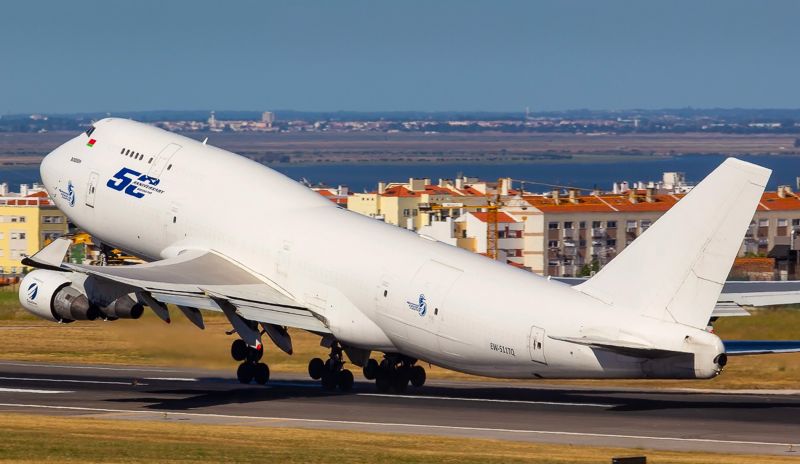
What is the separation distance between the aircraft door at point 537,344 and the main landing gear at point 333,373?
10.0 m

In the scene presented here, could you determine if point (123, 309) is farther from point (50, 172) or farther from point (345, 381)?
point (50, 172)

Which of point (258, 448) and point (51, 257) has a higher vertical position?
point (51, 257)

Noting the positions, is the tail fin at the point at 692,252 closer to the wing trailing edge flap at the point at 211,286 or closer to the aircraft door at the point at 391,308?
the aircraft door at the point at 391,308

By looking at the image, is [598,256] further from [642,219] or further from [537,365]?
[537,365]

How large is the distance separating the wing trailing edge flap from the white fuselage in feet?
1.46

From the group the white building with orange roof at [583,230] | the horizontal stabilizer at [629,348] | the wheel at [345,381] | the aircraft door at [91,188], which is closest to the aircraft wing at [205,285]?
the wheel at [345,381]

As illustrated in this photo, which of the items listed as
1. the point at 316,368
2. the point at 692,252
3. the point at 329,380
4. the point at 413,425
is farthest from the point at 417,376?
the point at 692,252

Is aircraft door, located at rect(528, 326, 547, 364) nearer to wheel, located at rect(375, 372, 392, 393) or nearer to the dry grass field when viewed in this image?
the dry grass field

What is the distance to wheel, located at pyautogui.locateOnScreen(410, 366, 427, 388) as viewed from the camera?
168ft

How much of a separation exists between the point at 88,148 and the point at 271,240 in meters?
10.4

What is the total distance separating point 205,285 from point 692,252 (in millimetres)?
16772

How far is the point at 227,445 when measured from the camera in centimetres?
3825

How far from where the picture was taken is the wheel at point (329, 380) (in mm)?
51469

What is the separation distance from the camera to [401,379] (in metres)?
50.9
